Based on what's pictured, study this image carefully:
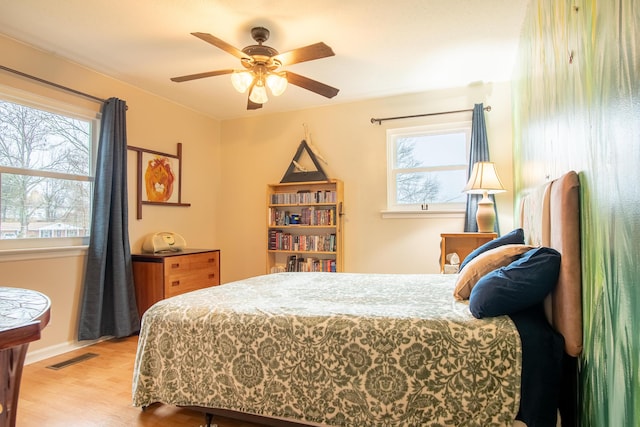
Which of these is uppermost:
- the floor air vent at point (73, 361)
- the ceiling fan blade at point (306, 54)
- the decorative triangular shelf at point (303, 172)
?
the ceiling fan blade at point (306, 54)

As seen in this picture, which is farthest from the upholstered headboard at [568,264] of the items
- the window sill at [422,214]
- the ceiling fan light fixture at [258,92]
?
the window sill at [422,214]

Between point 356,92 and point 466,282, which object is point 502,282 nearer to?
point 466,282

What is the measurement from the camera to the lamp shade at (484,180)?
322 cm

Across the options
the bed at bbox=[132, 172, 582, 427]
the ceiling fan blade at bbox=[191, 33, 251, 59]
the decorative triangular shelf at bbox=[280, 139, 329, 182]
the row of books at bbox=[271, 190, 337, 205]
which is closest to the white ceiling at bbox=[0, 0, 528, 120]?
the ceiling fan blade at bbox=[191, 33, 251, 59]

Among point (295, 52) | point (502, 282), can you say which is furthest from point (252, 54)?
point (502, 282)

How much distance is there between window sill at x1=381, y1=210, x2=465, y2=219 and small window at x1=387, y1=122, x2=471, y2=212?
5 cm

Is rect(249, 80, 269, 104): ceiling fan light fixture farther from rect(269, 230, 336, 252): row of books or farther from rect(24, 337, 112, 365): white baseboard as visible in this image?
rect(24, 337, 112, 365): white baseboard

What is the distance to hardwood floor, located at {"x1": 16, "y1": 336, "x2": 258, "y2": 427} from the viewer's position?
1.95 metres

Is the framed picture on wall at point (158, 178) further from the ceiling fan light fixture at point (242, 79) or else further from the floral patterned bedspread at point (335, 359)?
the floral patterned bedspread at point (335, 359)

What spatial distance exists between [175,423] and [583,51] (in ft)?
8.14

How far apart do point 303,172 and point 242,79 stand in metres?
1.88

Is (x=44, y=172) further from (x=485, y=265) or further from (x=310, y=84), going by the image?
(x=485, y=265)

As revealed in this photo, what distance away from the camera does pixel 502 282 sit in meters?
1.52

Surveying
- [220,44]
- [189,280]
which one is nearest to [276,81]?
[220,44]
